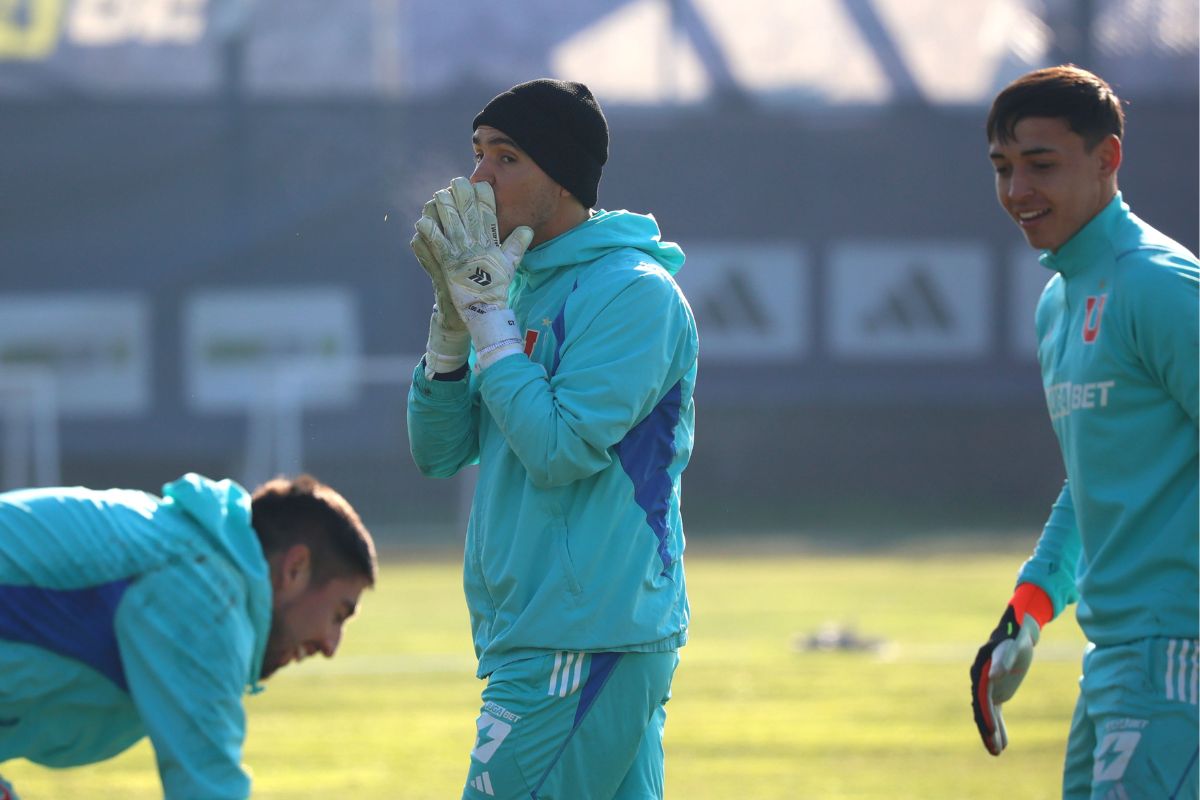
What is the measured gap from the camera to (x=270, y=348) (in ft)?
74.7

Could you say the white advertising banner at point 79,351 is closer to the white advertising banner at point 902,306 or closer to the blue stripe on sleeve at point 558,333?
the white advertising banner at point 902,306

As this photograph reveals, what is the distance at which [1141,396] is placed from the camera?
11.4ft

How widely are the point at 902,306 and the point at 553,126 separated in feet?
68.6

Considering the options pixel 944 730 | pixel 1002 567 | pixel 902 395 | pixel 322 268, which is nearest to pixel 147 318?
pixel 322 268

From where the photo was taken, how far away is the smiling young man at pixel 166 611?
10.4 ft

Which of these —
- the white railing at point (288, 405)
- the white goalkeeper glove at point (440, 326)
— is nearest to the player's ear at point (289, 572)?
the white goalkeeper glove at point (440, 326)

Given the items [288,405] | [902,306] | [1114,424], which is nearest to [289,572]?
[1114,424]

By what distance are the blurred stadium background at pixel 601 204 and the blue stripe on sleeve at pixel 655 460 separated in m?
18.2

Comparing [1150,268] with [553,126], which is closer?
[1150,268]

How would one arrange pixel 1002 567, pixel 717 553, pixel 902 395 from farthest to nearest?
pixel 902 395, pixel 717 553, pixel 1002 567

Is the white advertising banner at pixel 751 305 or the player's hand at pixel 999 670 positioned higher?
the player's hand at pixel 999 670

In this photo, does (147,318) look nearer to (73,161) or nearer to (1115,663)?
(73,161)

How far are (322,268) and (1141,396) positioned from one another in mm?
20379

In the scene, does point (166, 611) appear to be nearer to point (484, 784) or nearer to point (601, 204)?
point (484, 784)
